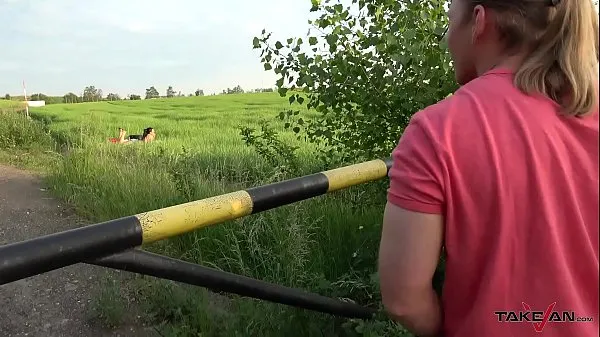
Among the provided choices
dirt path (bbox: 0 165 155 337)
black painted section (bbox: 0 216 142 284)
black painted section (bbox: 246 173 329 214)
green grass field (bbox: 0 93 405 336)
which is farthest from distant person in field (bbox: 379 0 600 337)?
dirt path (bbox: 0 165 155 337)

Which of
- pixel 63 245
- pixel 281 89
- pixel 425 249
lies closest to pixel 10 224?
pixel 281 89

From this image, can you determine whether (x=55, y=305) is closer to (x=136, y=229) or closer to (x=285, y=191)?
(x=285, y=191)

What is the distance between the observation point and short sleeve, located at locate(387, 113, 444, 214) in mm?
965

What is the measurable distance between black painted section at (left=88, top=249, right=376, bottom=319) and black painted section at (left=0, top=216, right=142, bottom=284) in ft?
0.18

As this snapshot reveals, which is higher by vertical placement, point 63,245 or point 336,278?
point 63,245

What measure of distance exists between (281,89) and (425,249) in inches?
132

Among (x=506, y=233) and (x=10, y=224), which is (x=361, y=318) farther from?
(x=10, y=224)

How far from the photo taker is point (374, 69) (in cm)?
378

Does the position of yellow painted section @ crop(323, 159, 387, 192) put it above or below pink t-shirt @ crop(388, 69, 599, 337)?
below

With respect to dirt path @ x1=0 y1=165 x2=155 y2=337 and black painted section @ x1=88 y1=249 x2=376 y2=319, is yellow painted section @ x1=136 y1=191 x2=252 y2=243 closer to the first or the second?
black painted section @ x1=88 y1=249 x2=376 y2=319

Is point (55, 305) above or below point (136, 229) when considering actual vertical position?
below

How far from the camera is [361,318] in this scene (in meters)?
2.52

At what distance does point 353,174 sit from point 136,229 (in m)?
1.06

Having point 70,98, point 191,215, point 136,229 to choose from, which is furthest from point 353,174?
point 70,98
